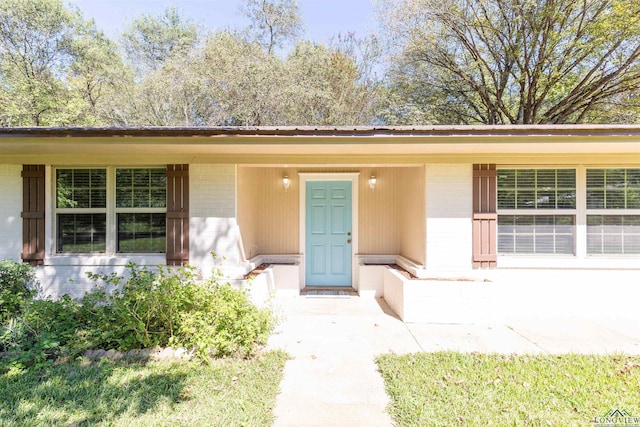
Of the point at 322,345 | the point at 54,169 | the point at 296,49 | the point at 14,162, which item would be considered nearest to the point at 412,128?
the point at 322,345

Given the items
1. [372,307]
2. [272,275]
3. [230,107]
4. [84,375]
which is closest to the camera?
[84,375]

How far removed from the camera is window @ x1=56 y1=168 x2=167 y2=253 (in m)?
4.83

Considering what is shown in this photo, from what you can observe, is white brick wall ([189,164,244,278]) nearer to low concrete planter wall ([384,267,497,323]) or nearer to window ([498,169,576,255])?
low concrete planter wall ([384,267,497,323])

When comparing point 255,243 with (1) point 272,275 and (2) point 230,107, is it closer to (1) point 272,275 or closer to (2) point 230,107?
(1) point 272,275

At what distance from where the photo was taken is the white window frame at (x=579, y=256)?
15.4 feet

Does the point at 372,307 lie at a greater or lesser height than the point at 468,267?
lesser

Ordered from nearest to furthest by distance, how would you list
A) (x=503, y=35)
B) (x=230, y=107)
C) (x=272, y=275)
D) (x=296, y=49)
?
1. (x=272, y=275)
2. (x=503, y=35)
3. (x=230, y=107)
4. (x=296, y=49)

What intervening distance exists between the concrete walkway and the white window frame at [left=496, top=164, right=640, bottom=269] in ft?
2.61

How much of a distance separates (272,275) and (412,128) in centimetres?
338

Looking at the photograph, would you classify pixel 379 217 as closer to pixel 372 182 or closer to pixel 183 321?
pixel 372 182

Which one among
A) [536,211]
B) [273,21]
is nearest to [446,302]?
[536,211]

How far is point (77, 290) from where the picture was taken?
4734mm

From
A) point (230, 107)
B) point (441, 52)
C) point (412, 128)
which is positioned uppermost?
point (441, 52)

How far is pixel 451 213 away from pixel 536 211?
1.31 m
